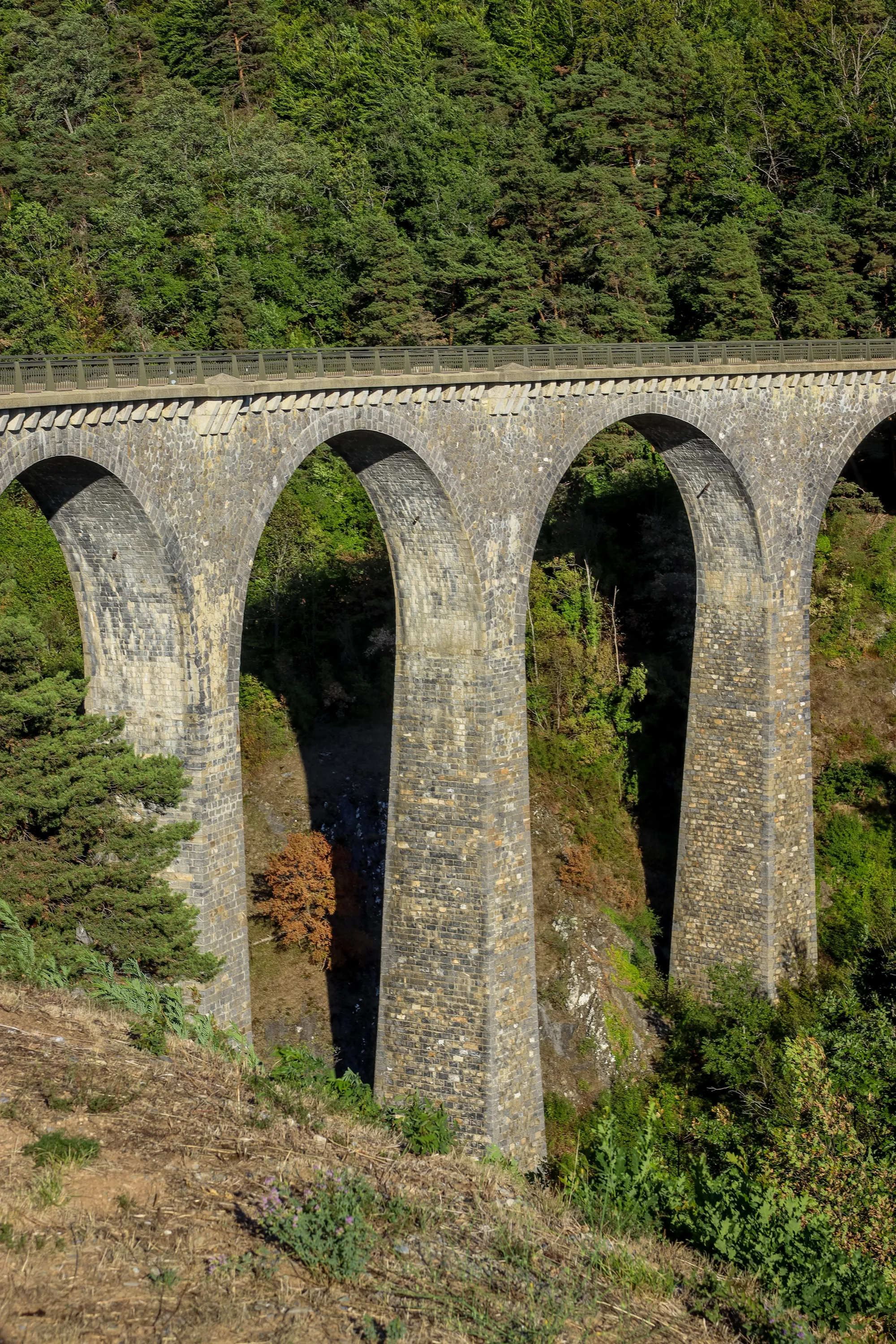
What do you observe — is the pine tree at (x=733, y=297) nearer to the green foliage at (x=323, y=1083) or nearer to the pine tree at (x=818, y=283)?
the pine tree at (x=818, y=283)

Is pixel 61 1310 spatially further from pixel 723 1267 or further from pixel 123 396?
pixel 123 396

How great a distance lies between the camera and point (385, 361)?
95.0 ft

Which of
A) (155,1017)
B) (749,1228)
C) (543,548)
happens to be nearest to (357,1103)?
(155,1017)

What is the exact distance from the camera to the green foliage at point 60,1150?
1431 centimetres

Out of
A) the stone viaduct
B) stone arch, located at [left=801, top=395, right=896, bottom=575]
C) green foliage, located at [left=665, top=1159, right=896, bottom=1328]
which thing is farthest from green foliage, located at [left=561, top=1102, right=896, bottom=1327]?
stone arch, located at [left=801, top=395, right=896, bottom=575]

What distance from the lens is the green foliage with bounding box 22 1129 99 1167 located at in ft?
47.0

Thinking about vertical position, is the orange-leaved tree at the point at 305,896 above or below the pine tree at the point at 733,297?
below

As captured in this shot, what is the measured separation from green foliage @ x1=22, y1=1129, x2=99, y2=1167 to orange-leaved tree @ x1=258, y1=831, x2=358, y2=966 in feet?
82.1

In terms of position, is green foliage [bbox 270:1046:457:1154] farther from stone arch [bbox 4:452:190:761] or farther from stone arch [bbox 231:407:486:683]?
stone arch [bbox 231:407:486:683]

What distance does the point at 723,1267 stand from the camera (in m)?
15.6

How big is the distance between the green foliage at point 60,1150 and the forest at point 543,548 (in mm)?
2416

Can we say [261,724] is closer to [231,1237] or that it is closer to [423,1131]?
[423,1131]

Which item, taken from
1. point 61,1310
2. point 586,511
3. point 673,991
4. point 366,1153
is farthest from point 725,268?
point 61,1310

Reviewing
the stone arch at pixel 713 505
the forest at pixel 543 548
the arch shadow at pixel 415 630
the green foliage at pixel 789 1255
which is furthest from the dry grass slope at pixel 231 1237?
the stone arch at pixel 713 505
